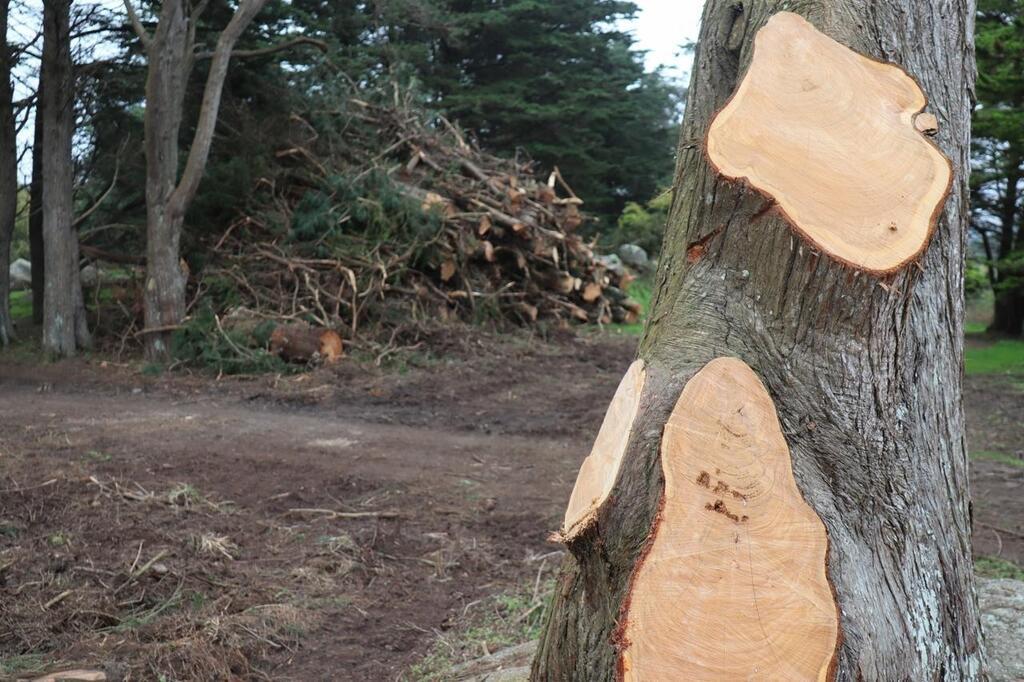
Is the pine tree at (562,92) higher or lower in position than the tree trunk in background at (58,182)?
higher

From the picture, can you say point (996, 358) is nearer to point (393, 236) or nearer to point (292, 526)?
point (393, 236)

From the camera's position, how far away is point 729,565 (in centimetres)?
186

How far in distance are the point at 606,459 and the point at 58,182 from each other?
11185mm

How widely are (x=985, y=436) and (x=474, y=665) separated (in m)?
5.83

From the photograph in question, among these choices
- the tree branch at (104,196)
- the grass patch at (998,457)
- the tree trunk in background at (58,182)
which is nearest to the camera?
the grass patch at (998,457)

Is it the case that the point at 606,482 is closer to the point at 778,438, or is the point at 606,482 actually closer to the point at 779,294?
the point at 778,438

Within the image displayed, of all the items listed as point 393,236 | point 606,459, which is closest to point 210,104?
point 393,236

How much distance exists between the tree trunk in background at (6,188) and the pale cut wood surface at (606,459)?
1172 cm

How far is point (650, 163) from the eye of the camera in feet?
79.5

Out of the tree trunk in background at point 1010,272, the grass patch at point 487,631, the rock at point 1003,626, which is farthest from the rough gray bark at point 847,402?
the tree trunk in background at point 1010,272

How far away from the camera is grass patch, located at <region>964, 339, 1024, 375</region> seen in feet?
35.4

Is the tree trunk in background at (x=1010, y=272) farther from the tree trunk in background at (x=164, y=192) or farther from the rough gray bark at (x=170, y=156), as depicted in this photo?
the tree trunk in background at (x=164, y=192)

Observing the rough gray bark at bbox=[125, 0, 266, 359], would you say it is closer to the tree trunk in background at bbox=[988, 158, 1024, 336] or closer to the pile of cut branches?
the pile of cut branches

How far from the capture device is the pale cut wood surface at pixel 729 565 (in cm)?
177
